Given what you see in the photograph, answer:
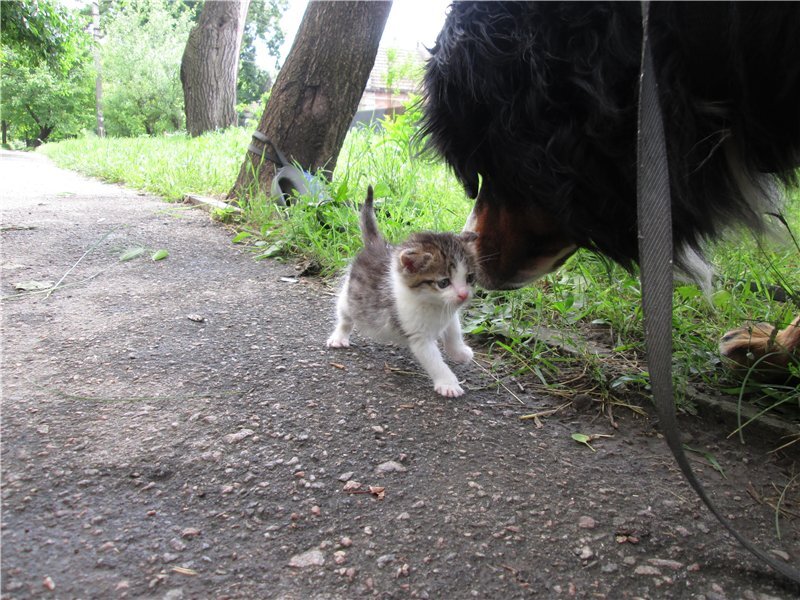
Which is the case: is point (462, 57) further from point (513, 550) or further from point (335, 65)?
point (335, 65)

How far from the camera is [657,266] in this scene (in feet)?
3.75

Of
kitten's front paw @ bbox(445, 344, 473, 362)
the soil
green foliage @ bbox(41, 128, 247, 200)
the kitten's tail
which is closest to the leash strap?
the soil

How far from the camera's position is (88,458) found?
146cm

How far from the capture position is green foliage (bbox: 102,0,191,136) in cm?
2581

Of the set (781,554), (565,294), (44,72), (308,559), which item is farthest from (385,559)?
(44,72)

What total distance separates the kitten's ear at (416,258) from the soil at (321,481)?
1.45 feet

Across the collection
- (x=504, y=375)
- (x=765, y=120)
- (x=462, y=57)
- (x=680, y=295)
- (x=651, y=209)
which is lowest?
(x=504, y=375)

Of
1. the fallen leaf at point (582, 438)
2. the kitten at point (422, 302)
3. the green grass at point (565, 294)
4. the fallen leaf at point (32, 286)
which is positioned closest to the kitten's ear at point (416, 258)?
the kitten at point (422, 302)

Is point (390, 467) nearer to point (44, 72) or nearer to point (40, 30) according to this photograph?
point (40, 30)

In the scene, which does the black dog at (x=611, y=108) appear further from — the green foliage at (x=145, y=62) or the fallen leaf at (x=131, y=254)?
the green foliage at (x=145, y=62)

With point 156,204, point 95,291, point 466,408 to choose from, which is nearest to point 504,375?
point 466,408

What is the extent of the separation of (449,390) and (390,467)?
547 millimetres

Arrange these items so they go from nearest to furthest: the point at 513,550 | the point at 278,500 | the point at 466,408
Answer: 1. the point at 513,550
2. the point at 278,500
3. the point at 466,408

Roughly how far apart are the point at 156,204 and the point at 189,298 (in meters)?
3.51
